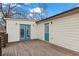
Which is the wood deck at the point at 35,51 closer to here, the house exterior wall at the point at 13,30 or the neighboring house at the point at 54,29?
the neighboring house at the point at 54,29

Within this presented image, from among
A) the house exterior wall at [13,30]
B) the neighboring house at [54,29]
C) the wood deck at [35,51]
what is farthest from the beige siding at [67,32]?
the house exterior wall at [13,30]

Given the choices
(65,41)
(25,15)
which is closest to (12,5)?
(25,15)

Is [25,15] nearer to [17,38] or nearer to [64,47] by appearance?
[17,38]

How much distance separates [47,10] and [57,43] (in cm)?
1135

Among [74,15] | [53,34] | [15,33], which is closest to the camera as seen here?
[74,15]

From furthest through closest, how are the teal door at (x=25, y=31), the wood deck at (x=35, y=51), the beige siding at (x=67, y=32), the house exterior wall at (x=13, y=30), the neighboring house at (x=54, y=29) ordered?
the teal door at (x=25, y=31) < the house exterior wall at (x=13, y=30) < the neighboring house at (x=54, y=29) < the beige siding at (x=67, y=32) < the wood deck at (x=35, y=51)

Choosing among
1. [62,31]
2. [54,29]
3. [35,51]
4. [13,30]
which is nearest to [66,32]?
[62,31]

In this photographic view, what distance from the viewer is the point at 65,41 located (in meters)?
9.04

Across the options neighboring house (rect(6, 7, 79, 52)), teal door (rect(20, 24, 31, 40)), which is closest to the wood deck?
neighboring house (rect(6, 7, 79, 52))

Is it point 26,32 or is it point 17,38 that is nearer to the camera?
point 17,38

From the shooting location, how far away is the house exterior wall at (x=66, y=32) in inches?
311

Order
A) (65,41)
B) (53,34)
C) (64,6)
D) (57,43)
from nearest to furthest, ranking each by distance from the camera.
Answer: (65,41) < (57,43) < (53,34) < (64,6)

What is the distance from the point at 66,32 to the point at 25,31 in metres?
7.06

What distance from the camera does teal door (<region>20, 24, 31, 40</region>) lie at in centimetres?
1475
